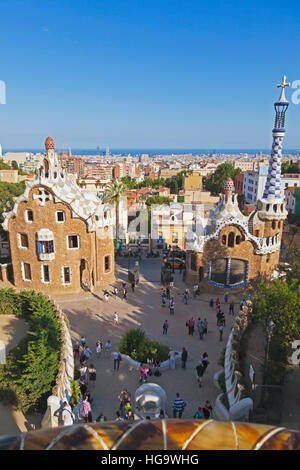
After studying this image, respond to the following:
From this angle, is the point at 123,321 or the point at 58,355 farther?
the point at 123,321

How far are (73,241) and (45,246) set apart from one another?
2383 mm

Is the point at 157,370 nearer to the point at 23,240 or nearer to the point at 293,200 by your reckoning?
the point at 23,240

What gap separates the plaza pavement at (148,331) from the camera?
16.6 m

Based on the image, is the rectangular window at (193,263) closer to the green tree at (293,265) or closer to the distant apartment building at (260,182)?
the green tree at (293,265)

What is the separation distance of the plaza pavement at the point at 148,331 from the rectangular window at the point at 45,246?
430 cm

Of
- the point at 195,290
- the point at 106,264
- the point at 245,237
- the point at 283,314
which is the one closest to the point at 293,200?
the point at 245,237

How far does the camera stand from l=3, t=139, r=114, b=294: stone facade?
27828 mm

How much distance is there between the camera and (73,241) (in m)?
29.3

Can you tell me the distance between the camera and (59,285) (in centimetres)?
2933

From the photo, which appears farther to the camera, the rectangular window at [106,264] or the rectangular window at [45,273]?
the rectangular window at [106,264]

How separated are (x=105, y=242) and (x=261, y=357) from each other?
17789 millimetres

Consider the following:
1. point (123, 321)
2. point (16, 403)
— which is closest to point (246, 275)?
point (123, 321)

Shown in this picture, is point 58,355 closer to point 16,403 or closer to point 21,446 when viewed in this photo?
point 16,403

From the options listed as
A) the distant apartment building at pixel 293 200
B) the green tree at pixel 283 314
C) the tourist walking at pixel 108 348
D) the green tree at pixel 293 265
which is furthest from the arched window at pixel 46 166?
the distant apartment building at pixel 293 200
